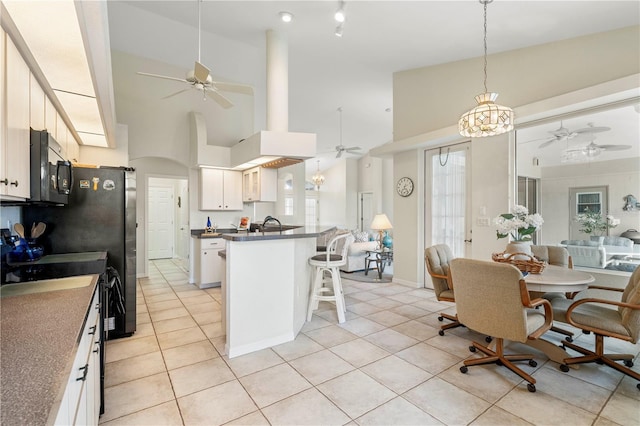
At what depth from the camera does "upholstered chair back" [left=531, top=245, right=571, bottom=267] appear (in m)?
3.34

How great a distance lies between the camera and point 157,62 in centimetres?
509

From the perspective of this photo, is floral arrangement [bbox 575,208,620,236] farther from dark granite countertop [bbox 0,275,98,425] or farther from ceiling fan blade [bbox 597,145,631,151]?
dark granite countertop [bbox 0,275,98,425]

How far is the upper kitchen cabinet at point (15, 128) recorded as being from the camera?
56.1 inches

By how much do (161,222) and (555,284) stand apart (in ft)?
27.9

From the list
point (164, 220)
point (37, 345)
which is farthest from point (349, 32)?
point (164, 220)

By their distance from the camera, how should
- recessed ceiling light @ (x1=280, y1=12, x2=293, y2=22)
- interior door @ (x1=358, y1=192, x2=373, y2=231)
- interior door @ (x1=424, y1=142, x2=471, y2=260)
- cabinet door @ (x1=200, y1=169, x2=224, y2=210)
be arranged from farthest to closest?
interior door @ (x1=358, y1=192, x2=373, y2=231)
cabinet door @ (x1=200, y1=169, x2=224, y2=210)
interior door @ (x1=424, y1=142, x2=471, y2=260)
recessed ceiling light @ (x1=280, y1=12, x2=293, y2=22)

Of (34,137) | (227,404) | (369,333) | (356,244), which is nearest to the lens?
(34,137)

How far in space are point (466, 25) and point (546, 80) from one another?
1154mm

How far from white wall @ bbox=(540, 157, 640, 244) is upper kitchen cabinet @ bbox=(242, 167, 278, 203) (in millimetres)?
3892

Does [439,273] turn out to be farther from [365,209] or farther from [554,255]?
[365,209]

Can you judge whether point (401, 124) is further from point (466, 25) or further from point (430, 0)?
point (430, 0)

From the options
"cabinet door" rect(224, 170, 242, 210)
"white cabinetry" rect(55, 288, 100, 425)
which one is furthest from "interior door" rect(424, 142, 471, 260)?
"white cabinetry" rect(55, 288, 100, 425)

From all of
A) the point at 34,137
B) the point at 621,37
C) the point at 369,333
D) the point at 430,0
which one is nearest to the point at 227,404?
the point at 369,333

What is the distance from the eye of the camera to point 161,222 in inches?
321
